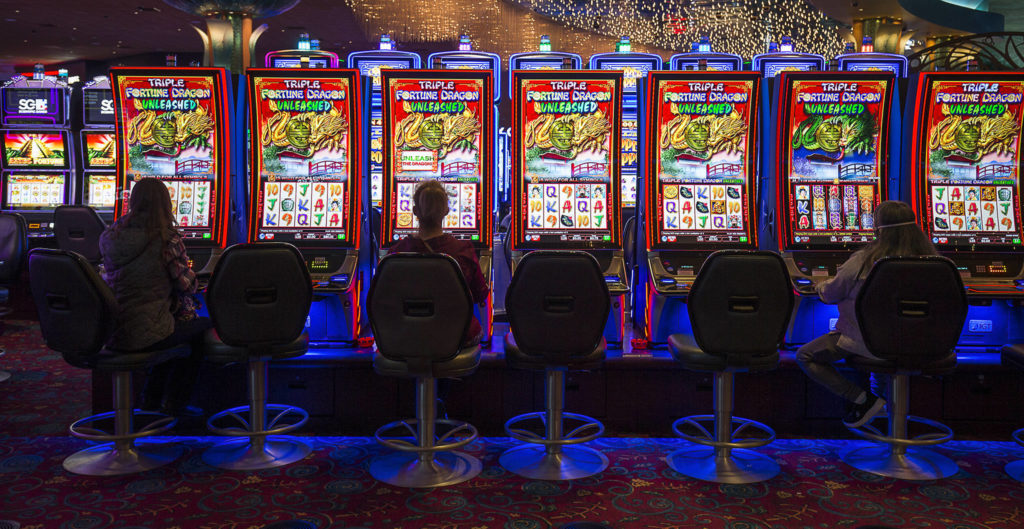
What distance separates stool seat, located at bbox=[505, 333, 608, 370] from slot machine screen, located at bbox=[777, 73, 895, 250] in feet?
4.96

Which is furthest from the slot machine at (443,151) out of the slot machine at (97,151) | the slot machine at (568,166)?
the slot machine at (97,151)

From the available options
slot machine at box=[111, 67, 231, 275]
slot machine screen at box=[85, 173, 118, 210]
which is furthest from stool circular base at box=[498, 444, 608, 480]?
slot machine screen at box=[85, 173, 118, 210]

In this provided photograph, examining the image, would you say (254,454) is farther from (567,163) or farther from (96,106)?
(96,106)

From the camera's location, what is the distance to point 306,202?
4820 millimetres

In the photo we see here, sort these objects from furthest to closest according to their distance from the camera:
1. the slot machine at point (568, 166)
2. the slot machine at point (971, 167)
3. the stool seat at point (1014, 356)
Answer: the slot machine at point (971, 167) → the slot machine at point (568, 166) → the stool seat at point (1014, 356)

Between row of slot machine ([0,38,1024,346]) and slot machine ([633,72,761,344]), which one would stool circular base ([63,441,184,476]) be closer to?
row of slot machine ([0,38,1024,346])

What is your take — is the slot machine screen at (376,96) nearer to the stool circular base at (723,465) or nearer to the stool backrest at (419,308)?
the stool backrest at (419,308)

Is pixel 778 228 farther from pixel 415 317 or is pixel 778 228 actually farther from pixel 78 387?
pixel 78 387

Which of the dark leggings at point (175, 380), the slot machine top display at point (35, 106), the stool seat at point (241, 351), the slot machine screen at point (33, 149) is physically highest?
the slot machine top display at point (35, 106)

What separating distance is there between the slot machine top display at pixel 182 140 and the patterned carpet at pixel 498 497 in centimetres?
134

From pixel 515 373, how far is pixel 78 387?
3299 millimetres

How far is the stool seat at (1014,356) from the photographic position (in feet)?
13.0

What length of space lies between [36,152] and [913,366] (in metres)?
→ 9.76

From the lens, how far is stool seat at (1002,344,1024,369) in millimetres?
3973
